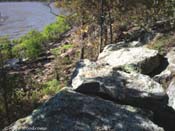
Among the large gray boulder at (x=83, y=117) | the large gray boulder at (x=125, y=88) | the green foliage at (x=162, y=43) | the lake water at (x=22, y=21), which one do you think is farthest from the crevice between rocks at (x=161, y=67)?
the lake water at (x=22, y=21)

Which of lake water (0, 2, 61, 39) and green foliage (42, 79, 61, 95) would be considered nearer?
green foliage (42, 79, 61, 95)

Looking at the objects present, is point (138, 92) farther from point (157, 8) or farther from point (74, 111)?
point (157, 8)

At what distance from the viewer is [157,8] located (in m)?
17.1

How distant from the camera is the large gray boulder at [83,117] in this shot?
6098mm

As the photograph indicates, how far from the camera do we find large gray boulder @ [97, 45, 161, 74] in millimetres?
10289

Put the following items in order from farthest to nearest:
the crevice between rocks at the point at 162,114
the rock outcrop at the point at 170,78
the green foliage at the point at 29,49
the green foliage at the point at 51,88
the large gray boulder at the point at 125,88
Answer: the green foliage at the point at 29,49, the green foliage at the point at 51,88, the rock outcrop at the point at 170,78, the large gray boulder at the point at 125,88, the crevice between rocks at the point at 162,114

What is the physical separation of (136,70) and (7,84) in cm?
406

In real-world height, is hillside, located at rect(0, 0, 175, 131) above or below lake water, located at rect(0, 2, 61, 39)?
above

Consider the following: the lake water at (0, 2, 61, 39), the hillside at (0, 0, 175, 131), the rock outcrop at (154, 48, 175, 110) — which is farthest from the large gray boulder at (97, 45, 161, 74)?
the lake water at (0, 2, 61, 39)

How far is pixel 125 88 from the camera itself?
25.7 ft

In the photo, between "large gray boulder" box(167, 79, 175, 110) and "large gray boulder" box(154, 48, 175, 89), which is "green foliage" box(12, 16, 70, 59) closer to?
"large gray boulder" box(154, 48, 175, 89)

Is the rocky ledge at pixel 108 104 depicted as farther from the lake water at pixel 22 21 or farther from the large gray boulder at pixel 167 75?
the lake water at pixel 22 21

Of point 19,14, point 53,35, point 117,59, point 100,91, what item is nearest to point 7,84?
point 117,59

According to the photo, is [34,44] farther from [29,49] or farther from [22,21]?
[22,21]
